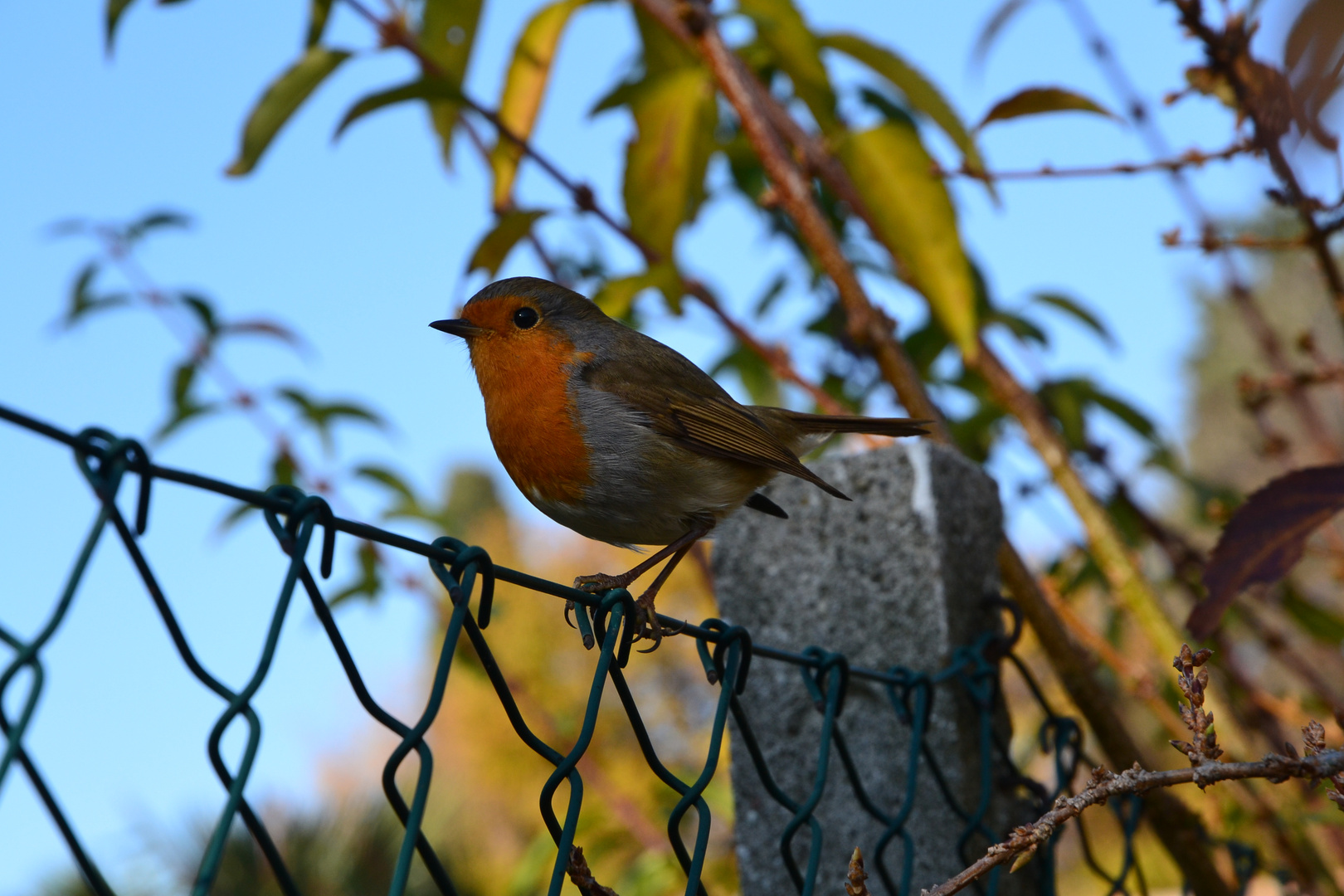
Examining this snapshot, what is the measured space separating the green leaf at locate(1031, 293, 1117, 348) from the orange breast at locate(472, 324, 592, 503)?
124cm

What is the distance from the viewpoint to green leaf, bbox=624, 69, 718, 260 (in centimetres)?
191

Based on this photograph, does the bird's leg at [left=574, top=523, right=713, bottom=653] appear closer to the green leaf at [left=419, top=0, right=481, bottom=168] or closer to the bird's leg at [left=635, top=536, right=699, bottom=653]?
the bird's leg at [left=635, top=536, right=699, bottom=653]

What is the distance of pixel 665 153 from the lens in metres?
1.91

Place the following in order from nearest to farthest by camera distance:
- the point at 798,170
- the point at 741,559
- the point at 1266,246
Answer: the point at 1266,246, the point at 741,559, the point at 798,170

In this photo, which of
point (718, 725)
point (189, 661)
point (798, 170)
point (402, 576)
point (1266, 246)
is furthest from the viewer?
point (402, 576)

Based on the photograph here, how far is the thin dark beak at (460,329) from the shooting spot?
1952mm

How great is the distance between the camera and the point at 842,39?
202cm

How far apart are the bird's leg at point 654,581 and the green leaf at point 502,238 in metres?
0.61

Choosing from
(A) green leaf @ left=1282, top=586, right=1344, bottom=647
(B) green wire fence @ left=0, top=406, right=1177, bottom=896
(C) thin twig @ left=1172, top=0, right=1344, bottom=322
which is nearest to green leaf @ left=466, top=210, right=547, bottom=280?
(B) green wire fence @ left=0, top=406, right=1177, bottom=896

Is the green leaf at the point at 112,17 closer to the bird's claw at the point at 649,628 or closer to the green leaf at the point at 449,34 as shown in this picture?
the green leaf at the point at 449,34

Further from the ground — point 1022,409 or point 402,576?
point 402,576

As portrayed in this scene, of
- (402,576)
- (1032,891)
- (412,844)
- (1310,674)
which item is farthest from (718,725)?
(402,576)

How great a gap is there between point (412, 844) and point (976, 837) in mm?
1060

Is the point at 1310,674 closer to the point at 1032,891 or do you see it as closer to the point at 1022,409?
the point at 1022,409
